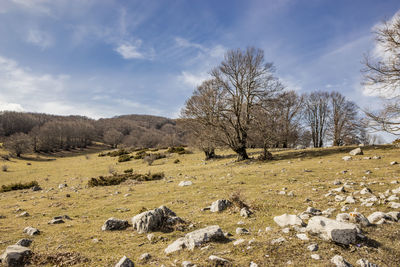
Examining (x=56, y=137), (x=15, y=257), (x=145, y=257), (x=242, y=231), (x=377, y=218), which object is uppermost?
(x=56, y=137)

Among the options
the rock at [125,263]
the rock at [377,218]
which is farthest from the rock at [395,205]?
the rock at [125,263]

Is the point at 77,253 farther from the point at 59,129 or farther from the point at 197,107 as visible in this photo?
the point at 59,129

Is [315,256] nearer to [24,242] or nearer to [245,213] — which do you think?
[245,213]

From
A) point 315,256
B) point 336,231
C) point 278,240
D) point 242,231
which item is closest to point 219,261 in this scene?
point 278,240

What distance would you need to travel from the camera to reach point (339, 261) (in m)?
3.06

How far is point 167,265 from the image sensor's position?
137 inches

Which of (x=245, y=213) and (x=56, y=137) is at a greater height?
(x=56, y=137)

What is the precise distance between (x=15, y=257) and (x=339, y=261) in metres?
5.84

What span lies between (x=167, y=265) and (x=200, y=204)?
445cm

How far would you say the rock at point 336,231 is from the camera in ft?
11.7

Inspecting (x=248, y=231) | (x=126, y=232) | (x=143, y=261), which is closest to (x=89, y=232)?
(x=126, y=232)

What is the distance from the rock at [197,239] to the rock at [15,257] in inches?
113

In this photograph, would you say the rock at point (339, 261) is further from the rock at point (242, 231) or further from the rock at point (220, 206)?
the rock at point (220, 206)

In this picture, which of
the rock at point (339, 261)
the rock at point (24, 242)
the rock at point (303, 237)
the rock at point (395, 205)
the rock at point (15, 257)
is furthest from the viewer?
the rock at point (395, 205)
